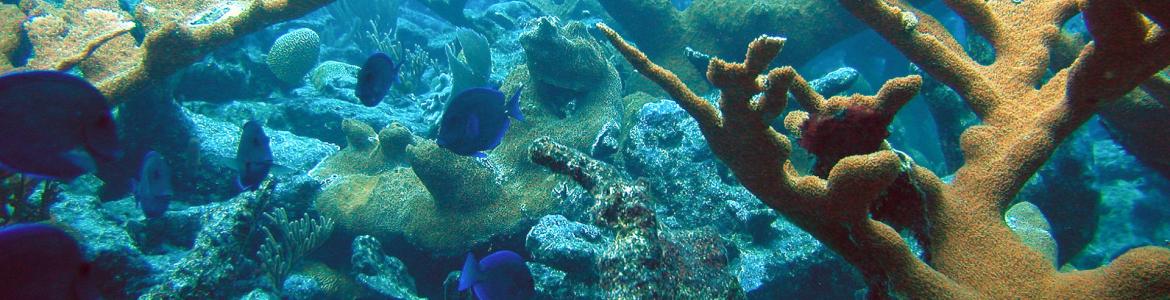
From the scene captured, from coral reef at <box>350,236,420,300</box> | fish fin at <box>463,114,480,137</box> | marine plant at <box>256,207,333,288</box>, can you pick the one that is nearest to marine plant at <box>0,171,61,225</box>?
marine plant at <box>256,207,333,288</box>

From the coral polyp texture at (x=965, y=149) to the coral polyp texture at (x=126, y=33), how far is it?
3.63 m

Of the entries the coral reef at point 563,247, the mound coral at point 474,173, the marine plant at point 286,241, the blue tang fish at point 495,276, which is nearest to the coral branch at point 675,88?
the blue tang fish at point 495,276

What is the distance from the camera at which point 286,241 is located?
4.17 m

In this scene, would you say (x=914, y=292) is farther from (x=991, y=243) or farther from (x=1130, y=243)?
(x=1130, y=243)

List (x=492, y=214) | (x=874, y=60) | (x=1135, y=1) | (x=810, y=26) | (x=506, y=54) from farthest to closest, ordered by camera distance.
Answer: (x=874, y=60), (x=506, y=54), (x=810, y=26), (x=492, y=214), (x=1135, y=1)

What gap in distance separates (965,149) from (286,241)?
184 inches

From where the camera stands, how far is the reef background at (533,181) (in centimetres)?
241

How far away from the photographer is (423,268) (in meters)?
4.32

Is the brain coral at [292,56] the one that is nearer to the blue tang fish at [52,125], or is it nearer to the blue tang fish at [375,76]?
the blue tang fish at [375,76]

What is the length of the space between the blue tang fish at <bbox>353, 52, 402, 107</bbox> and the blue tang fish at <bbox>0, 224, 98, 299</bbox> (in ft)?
5.94

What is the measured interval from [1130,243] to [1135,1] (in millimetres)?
6276

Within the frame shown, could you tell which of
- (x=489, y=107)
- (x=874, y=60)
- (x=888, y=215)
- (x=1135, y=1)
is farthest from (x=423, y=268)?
(x=874, y=60)

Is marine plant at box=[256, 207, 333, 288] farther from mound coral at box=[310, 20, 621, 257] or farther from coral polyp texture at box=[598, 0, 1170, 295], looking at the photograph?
coral polyp texture at box=[598, 0, 1170, 295]

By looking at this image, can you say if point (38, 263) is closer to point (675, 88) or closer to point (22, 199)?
point (675, 88)
